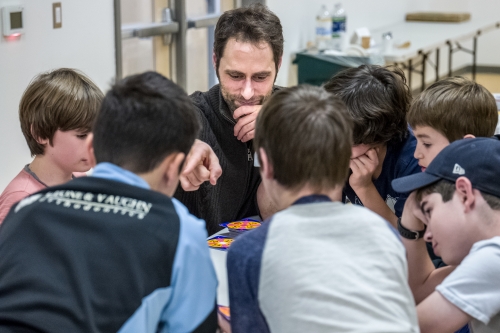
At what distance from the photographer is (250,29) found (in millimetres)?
2266

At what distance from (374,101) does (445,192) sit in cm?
54

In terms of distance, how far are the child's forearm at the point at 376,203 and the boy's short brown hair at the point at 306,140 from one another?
73cm

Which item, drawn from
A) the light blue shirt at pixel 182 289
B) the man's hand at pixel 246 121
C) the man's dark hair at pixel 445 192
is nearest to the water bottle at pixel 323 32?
the man's hand at pixel 246 121

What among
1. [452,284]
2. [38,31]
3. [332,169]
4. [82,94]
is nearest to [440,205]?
[452,284]

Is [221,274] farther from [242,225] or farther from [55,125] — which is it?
[55,125]

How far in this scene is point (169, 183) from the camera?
1317mm

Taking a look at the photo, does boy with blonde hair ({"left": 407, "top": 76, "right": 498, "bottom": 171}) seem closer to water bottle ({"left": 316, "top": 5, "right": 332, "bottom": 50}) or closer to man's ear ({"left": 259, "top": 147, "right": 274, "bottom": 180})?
man's ear ({"left": 259, "top": 147, "right": 274, "bottom": 180})

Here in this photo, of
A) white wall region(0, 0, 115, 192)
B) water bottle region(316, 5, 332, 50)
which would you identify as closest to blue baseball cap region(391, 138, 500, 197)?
white wall region(0, 0, 115, 192)

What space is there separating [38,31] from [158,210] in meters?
2.34

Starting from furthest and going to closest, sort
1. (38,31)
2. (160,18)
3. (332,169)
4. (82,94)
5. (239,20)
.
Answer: (160,18)
(38,31)
(239,20)
(82,94)
(332,169)

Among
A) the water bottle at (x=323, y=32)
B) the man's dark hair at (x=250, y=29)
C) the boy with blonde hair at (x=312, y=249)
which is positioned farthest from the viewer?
the water bottle at (x=323, y=32)

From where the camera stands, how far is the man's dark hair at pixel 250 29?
2.26 m

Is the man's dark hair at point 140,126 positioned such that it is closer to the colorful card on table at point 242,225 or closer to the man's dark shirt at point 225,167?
the colorful card on table at point 242,225

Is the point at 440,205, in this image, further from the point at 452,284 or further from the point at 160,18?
the point at 160,18
